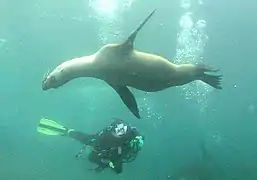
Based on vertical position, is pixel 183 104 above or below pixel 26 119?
above

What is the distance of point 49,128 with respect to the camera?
988 centimetres

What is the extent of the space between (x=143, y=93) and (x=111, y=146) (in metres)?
13.9

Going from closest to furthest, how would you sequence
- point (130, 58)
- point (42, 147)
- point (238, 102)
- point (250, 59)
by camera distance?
1. point (130, 58)
2. point (250, 59)
3. point (238, 102)
4. point (42, 147)

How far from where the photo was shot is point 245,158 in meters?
33.9

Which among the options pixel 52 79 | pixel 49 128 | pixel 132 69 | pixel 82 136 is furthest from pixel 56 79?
pixel 49 128

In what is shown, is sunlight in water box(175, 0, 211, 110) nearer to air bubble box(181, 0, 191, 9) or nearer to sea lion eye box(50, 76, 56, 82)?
air bubble box(181, 0, 191, 9)

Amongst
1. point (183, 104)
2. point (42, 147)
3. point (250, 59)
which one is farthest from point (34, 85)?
point (42, 147)

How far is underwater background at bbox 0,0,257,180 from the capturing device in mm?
16094

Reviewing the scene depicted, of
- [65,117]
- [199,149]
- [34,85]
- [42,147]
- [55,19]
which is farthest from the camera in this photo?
[42,147]

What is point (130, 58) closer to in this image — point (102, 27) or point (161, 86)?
point (161, 86)

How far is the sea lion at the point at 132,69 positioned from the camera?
5.70 metres

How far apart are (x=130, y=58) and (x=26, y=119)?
24209mm

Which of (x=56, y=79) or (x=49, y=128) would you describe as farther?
(x=49, y=128)

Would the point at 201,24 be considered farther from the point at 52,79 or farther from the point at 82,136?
the point at 52,79
